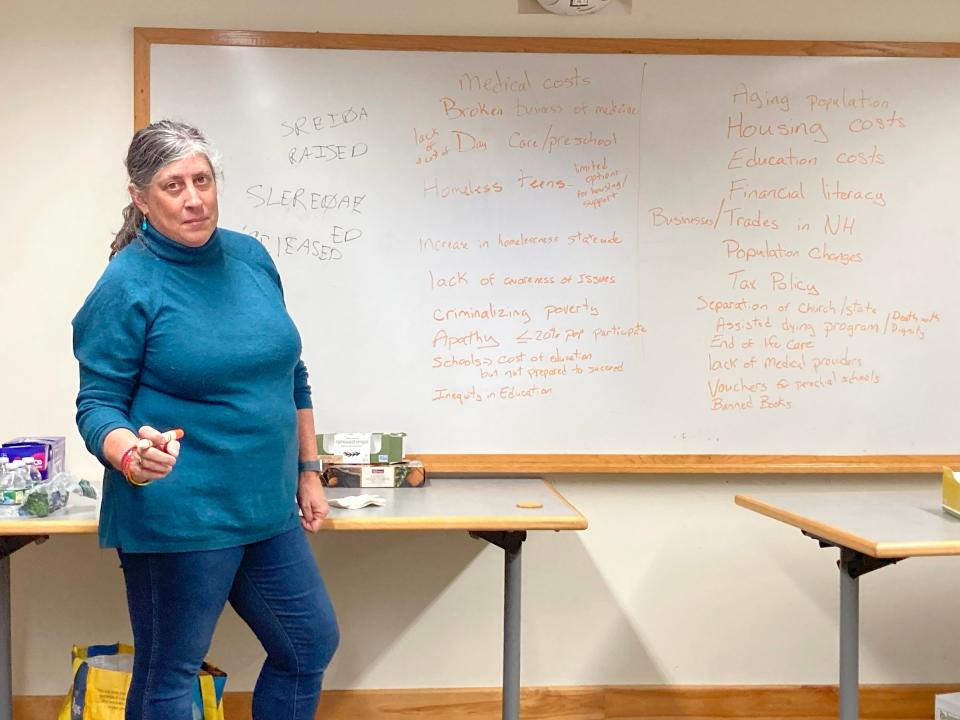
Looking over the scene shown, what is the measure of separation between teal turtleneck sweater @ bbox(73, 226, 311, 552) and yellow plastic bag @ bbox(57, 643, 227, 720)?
69 centimetres

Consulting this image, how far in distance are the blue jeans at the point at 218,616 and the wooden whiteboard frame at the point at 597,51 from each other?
0.85 meters

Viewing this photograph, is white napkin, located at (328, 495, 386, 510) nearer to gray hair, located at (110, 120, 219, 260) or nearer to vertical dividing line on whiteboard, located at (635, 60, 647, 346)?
gray hair, located at (110, 120, 219, 260)

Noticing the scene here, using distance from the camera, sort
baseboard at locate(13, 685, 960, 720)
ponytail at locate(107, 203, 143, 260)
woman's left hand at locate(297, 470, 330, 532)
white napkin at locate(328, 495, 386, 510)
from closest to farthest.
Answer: ponytail at locate(107, 203, 143, 260) → woman's left hand at locate(297, 470, 330, 532) → white napkin at locate(328, 495, 386, 510) → baseboard at locate(13, 685, 960, 720)

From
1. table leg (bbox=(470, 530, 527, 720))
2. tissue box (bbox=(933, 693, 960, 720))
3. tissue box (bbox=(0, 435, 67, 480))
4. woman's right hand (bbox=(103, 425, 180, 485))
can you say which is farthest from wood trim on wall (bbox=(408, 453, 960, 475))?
woman's right hand (bbox=(103, 425, 180, 485))

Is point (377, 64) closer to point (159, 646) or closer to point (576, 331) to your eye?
point (576, 331)

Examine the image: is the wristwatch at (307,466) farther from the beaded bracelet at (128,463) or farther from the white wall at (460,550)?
the white wall at (460,550)

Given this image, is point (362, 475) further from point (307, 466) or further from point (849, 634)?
point (849, 634)

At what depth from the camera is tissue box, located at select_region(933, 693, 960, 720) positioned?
2.31 meters

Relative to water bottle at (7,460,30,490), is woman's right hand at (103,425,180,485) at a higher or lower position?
higher

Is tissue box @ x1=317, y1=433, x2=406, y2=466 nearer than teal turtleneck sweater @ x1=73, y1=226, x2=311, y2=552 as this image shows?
No

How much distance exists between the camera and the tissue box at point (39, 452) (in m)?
2.19

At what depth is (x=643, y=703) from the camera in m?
2.64

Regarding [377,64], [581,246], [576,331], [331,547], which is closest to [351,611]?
[331,547]

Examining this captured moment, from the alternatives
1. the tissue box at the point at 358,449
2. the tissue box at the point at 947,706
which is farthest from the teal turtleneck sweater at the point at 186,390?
the tissue box at the point at 947,706
